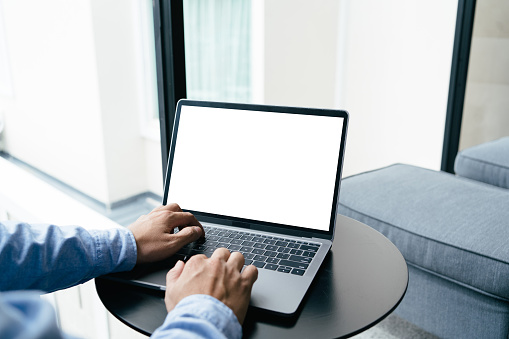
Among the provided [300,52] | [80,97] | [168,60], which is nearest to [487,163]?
[300,52]

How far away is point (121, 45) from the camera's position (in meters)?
2.05

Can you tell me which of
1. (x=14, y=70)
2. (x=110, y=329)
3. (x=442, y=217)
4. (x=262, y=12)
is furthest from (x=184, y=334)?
(x=14, y=70)

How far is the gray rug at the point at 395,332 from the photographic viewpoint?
1107 mm

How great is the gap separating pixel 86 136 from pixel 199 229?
1.78m

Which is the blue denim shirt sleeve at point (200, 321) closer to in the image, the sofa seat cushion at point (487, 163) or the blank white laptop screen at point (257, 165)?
the blank white laptop screen at point (257, 165)

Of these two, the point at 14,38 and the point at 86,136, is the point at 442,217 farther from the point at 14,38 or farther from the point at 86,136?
the point at 14,38

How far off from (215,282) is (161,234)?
0.47 ft

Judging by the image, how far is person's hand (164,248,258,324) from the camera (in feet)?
1.30

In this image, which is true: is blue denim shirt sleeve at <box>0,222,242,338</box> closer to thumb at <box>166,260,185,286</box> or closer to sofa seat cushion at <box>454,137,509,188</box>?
thumb at <box>166,260,185,286</box>

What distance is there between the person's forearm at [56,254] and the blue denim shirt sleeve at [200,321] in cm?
16

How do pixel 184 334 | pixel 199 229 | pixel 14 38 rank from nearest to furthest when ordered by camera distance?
1. pixel 184 334
2. pixel 199 229
3. pixel 14 38

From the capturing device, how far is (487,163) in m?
1.44

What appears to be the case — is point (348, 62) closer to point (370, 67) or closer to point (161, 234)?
point (370, 67)

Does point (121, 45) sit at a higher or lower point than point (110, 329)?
higher
